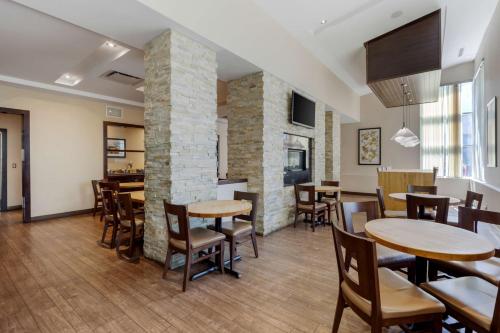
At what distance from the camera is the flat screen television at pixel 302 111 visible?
16.1ft

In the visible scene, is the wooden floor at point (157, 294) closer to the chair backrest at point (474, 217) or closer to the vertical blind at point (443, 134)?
the chair backrest at point (474, 217)

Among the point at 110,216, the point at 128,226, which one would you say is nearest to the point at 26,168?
the point at 110,216

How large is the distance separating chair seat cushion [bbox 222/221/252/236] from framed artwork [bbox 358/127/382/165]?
7.64 metres

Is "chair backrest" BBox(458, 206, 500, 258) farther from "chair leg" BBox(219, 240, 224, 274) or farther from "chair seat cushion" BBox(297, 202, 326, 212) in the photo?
"chair seat cushion" BBox(297, 202, 326, 212)

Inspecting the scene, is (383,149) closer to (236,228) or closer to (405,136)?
(405,136)

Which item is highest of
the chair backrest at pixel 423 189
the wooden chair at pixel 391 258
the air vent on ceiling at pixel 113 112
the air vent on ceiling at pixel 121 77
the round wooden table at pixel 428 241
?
the air vent on ceiling at pixel 121 77

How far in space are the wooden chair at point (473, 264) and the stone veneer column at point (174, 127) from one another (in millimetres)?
2602

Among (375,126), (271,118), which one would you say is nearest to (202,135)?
(271,118)

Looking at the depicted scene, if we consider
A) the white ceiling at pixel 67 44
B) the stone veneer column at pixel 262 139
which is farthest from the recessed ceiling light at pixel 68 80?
the stone veneer column at pixel 262 139

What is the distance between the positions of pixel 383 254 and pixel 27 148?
6834mm

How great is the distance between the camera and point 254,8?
380cm

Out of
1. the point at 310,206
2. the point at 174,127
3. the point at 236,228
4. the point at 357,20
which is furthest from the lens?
the point at 310,206

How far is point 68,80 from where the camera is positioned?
5172 mm

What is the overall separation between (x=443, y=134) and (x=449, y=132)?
0.16 metres
